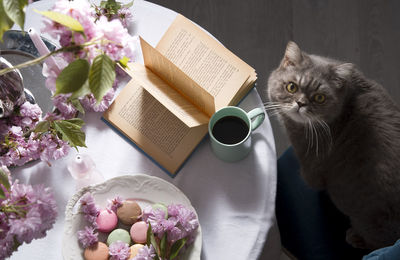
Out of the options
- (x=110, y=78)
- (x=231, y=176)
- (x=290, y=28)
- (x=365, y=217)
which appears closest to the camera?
(x=110, y=78)

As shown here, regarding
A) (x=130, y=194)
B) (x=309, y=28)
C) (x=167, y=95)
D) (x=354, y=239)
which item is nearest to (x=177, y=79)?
(x=167, y=95)

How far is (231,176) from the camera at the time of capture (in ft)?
3.02

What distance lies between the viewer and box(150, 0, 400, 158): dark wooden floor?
5.86 ft

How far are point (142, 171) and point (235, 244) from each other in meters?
0.30

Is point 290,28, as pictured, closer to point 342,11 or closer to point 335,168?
point 342,11

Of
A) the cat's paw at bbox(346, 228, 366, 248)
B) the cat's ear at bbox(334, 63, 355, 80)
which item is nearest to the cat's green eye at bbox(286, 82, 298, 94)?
the cat's ear at bbox(334, 63, 355, 80)

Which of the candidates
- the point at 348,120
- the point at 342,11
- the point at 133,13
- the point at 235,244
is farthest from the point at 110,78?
the point at 342,11

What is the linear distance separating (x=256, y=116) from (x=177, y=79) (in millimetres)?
222

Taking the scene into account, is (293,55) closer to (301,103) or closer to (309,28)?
(301,103)

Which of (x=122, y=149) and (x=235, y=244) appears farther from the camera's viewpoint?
(x=122, y=149)

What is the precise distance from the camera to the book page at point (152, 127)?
94 centimetres

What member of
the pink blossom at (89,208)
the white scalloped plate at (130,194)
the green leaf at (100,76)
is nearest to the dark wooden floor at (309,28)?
the white scalloped plate at (130,194)

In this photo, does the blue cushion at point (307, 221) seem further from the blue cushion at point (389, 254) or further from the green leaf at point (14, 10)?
the green leaf at point (14, 10)

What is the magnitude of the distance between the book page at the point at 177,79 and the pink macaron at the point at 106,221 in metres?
0.35
